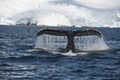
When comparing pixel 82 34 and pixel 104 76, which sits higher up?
pixel 82 34

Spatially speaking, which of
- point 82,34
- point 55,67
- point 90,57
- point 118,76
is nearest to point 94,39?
point 82,34

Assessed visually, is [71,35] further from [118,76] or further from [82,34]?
[118,76]

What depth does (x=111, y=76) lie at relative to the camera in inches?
914

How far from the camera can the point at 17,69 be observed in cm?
2594

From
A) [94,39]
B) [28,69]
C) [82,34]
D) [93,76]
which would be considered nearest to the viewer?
[93,76]

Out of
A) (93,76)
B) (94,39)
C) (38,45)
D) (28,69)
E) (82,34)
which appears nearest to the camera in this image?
(93,76)

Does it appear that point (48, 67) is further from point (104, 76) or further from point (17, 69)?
point (104, 76)

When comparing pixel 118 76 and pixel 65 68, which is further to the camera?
pixel 65 68

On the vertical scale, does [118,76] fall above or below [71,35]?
below

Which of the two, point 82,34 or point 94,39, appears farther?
point 94,39

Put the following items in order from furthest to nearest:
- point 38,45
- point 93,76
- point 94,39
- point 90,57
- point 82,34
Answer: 1. point 38,45
2. point 94,39
3. point 82,34
4. point 90,57
5. point 93,76

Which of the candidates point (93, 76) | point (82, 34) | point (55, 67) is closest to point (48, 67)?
point (55, 67)

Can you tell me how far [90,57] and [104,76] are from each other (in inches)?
454

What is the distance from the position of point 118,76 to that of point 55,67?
218 inches
